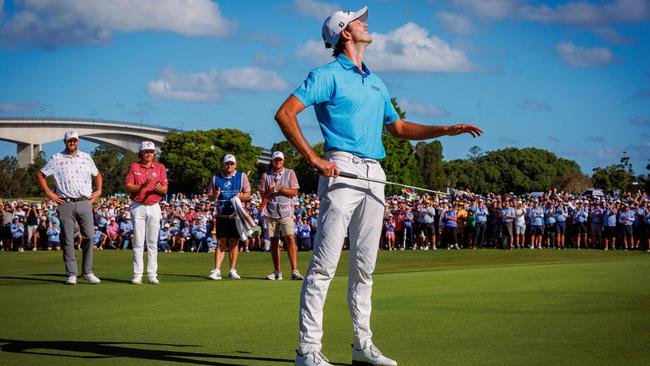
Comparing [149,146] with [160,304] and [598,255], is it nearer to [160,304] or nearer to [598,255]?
[160,304]

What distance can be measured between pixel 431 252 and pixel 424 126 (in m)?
23.0

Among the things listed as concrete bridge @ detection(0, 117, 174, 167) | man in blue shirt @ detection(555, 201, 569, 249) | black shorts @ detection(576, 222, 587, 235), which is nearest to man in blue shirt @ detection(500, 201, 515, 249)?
man in blue shirt @ detection(555, 201, 569, 249)

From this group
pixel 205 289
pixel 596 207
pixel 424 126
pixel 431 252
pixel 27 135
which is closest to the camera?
pixel 424 126

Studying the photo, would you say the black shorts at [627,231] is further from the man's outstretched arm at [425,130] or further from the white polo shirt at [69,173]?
the man's outstretched arm at [425,130]

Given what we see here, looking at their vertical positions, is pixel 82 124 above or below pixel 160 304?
above

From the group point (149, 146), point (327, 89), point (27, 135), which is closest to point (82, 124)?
point (27, 135)

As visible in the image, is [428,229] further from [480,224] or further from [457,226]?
[480,224]

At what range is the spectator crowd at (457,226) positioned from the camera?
103 ft

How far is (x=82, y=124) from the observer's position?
148 meters

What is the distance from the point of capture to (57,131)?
458 ft

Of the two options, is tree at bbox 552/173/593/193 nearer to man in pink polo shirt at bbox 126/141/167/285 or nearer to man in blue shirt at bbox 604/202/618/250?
man in blue shirt at bbox 604/202/618/250

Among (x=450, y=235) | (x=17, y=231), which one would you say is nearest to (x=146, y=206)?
(x=450, y=235)

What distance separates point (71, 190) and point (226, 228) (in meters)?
2.91

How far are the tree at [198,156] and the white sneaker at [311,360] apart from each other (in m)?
115
